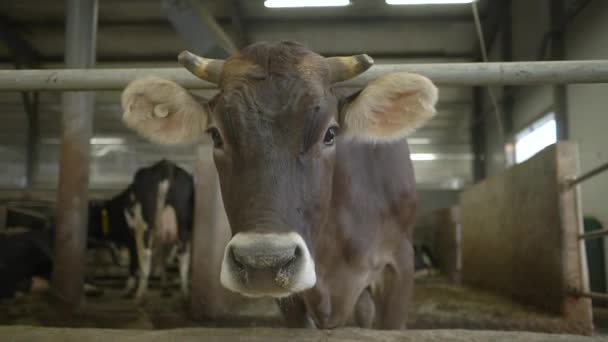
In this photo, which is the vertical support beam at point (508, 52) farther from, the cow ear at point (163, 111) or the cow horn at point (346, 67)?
the cow ear at point (163, 111)

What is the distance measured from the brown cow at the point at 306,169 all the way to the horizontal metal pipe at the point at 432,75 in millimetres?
286

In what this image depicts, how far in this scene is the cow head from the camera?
1970 millimetres

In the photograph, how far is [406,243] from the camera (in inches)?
146

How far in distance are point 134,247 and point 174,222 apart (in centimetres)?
89

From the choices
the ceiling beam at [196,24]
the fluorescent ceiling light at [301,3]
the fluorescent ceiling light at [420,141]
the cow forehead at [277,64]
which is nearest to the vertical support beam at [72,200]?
the cow forehead at [277,64]

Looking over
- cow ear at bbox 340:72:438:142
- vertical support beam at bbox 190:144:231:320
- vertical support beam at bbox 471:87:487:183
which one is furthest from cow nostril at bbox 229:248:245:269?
vertical support beam at bbox 471:87:487:183

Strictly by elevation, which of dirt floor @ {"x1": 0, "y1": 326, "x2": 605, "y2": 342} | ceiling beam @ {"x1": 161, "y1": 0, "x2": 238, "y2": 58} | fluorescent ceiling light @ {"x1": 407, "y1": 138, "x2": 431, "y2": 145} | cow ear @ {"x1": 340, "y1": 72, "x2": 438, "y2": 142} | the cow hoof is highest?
ceiling beam @ {"x1": 161, "y1": 0, "x2": 238, "y2": 58}

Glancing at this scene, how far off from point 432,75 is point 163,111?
54.4 inches

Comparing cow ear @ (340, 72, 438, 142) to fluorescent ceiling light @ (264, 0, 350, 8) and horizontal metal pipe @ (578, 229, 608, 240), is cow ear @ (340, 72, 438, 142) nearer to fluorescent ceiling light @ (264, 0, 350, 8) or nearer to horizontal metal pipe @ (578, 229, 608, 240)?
horizontal metal pipe @ (578, 229, 608, 240)

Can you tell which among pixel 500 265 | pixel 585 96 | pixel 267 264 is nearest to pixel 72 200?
pixel 267 264

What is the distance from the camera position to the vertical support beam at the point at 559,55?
27.4ft

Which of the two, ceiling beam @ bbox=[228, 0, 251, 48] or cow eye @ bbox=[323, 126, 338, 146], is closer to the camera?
cow eye @ bbox=[323, 126, 338, 146]

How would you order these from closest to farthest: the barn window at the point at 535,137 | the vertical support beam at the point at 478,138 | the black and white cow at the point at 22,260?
the black and white cow at the point at 22,260 → the barn window at the point at 535,137 → the vertical support beam at the point at 478,138

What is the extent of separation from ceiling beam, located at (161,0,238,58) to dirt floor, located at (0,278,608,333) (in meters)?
4.12
